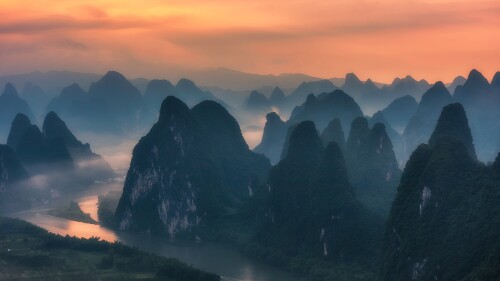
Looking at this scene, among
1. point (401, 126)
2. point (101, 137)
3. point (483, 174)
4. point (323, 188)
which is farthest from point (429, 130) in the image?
point (101, 137)

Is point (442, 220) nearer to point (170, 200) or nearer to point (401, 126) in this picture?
point (170, 200)

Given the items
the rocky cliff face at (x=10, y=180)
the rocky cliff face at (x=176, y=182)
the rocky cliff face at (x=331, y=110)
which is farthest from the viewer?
the rocky cliff face at (x=331, y=110)

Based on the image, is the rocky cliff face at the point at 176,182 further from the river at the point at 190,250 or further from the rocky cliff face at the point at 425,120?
the rocky cliff face at the point at 425,120

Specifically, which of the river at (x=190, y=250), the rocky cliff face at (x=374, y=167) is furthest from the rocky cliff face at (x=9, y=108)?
the rocky cliff face at (x=374, y=167)

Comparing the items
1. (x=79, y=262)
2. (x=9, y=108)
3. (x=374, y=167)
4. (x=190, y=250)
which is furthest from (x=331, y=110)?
(x=9, y=108)

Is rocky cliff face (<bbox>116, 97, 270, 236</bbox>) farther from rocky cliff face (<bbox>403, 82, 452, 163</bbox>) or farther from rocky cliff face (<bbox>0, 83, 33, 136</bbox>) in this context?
rocky cliff face (<bbox>0, 83, 33, 136</bbox>)

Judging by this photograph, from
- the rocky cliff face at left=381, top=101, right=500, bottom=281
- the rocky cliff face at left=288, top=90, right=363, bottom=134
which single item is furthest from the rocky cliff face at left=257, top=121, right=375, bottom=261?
the rocky cliff face at left=288, top=90, right=363, bottom=134
